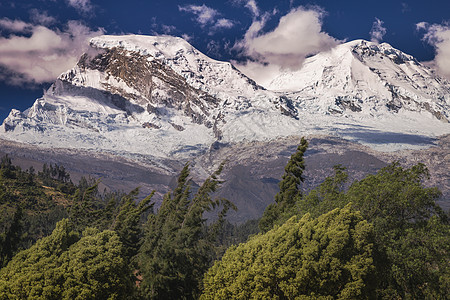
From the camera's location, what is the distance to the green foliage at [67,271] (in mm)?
33594

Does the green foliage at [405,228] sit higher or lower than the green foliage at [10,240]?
higher

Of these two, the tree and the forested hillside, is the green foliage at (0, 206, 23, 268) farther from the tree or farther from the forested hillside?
the tree

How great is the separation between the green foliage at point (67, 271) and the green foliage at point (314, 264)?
897 cm

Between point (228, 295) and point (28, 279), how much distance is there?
49.5 ft

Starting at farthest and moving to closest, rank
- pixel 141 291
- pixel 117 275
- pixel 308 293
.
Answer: pixel 141 291 → pixel 117 275 → pixel 308 293

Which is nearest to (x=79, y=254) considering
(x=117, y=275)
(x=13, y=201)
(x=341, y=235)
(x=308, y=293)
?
(x=117, y=275)

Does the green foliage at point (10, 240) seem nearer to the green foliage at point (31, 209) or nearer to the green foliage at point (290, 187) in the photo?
the green foliage at point (290, 187)

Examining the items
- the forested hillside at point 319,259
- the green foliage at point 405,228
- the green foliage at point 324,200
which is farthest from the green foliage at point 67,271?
the green foliage at point 405,228

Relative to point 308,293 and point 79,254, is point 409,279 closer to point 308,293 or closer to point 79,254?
point 308,293

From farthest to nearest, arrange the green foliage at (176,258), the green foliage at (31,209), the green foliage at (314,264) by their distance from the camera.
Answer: the green foliage at (31,209)
the green foliage at (176,258)
the green foliage at (314,264)

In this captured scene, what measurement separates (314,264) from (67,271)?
62.1 feet

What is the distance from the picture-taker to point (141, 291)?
47.2m

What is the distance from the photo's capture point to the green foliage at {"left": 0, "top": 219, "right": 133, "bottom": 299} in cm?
3359

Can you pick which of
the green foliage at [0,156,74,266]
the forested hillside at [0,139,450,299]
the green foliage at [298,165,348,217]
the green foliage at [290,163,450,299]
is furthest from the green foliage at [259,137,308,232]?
the green foliage at [0,156,74,266]
